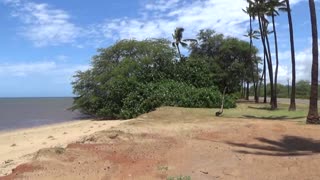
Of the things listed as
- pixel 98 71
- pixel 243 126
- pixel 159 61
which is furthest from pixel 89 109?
pixel 243 126

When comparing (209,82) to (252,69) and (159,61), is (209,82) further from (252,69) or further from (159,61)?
(252,69)

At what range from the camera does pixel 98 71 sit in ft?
153

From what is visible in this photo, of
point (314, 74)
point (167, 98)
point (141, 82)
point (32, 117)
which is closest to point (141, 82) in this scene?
point (141, 82)

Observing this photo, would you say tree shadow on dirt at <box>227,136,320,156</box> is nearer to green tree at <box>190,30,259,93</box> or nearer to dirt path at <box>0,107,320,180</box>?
dirt path at <box>0,107,320,180</box>

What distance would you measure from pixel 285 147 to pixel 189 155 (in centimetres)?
324

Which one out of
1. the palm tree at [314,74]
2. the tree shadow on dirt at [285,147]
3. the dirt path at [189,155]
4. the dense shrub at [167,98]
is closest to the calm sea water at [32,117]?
the dense shrub at [167,98]

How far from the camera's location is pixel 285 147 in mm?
15406

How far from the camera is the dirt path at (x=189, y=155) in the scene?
12.0 metres

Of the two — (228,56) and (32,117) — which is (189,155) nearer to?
(32,117)

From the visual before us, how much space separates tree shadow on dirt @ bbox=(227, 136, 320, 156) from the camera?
1427 centimetres

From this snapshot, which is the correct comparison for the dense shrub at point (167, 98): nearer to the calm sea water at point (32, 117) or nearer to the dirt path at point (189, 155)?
Result: the calm sea water at point (32, 117)

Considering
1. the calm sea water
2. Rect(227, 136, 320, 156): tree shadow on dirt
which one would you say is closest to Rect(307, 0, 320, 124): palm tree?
Rect(227, 136, 320, 156): tree shadow on dirt

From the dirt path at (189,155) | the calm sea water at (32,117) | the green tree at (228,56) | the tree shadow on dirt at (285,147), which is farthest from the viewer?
the green tree at (228,56)

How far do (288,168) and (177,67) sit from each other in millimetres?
31367
